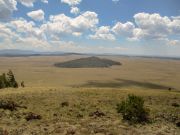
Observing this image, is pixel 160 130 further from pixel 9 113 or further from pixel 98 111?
pixel 9 113

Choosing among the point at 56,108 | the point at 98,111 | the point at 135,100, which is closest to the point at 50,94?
the point at 56,108

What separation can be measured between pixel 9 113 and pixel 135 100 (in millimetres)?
10966

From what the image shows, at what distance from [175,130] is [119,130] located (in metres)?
4.42

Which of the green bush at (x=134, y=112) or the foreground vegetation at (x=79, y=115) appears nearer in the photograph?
the foreground vegetation at (x=79, y=115)

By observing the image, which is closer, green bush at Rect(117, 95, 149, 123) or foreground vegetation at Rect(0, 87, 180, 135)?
foreground vegetation at Rect(0, 87, 180, 135)

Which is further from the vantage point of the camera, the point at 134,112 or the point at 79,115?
the point at 79,115

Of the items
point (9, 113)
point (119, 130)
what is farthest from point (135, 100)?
point (9, 113)

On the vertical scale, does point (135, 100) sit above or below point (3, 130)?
above

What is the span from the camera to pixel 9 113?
25953mm

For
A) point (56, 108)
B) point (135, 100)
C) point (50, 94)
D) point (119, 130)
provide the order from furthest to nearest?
point (50, 94) < point (56, 108) < point (135, 100) < point (119, 130)

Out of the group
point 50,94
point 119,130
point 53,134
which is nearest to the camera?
point 53,134

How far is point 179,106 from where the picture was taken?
104 feet

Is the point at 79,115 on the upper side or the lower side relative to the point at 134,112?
lower

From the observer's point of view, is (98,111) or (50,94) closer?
(98,111)
